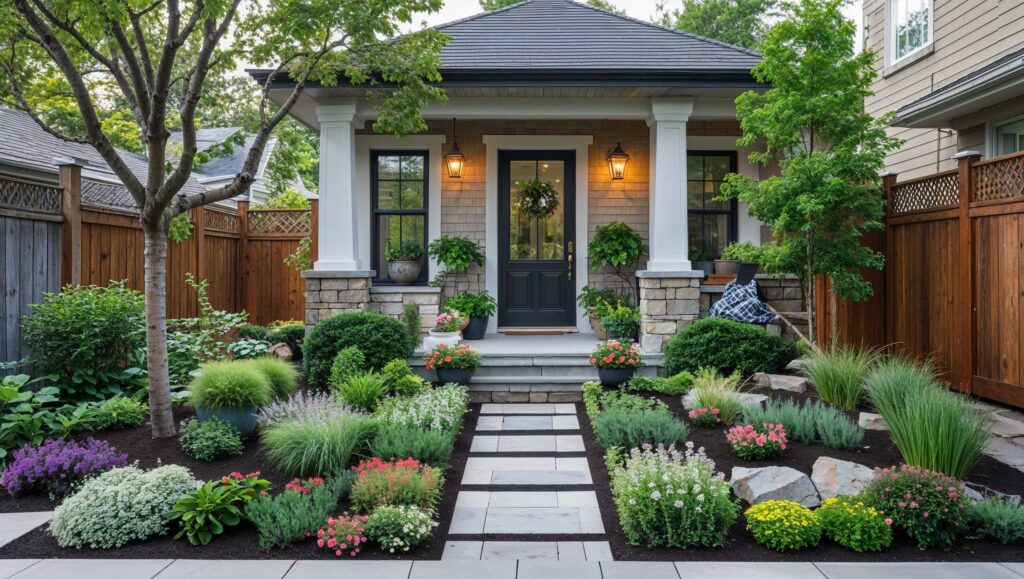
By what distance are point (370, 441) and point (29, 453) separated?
225cm

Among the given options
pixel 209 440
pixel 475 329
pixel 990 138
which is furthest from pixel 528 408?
pixel 990 138

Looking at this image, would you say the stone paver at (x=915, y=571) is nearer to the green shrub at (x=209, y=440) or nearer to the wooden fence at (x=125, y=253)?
the green shrub at (x=209, y=440)

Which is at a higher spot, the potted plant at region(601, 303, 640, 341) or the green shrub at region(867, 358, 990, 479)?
the potted plant at region(601, 303, 640, 341)

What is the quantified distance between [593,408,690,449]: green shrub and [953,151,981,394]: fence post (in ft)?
9.55

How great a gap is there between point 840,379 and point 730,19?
18.3m

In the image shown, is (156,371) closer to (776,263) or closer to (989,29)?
(776,263)

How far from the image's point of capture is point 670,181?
306 inches

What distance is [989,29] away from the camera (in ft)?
26.3

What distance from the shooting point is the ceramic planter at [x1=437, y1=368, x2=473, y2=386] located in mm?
6867

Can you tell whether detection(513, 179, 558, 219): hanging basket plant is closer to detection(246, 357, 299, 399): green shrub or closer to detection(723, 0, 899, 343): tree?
detection(723, 0, 899, 343): tree

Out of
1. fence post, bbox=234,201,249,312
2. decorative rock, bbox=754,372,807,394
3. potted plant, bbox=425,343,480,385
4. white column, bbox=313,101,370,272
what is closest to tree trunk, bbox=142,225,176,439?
potted plant, bbox=425,343,480,385

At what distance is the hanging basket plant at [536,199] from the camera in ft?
29.9

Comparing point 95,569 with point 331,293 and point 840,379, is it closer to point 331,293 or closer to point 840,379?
point 331,293

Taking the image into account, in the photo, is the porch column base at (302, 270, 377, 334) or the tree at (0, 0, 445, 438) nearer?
the tree at (0, 0, 445, 438)
